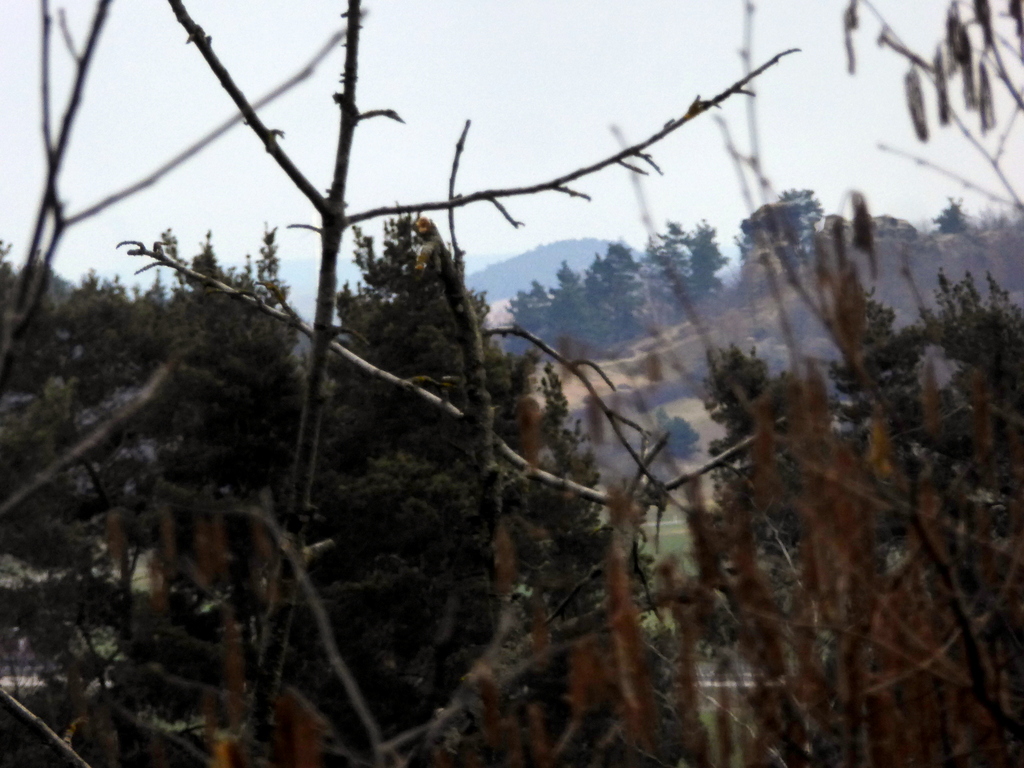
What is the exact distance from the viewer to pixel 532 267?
147m

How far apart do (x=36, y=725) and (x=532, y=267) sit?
5780 inches

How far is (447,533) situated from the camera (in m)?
17.2

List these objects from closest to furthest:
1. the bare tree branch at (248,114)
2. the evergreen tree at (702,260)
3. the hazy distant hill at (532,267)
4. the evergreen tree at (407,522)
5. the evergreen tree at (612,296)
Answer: the bare tree branch at (248,114)
the evergreen tree at (407,522)
the evergreen tree at (702,260)
the evergreen tree at (612,296)
the hazy distant hill at (532,267)

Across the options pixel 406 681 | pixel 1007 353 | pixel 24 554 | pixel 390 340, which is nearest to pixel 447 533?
pixel 406 681

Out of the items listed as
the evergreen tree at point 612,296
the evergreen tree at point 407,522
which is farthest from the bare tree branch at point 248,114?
the evergreen tree at point 612,296

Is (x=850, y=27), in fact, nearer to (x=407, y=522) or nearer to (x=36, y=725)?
(x=36, y=725)

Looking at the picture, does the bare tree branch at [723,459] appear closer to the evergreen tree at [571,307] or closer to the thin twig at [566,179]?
the thin twig at [566,179]

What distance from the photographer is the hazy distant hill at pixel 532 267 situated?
141000mm

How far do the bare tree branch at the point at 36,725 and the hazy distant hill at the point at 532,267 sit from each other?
133 m

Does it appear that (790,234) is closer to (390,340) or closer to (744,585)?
(744,585)

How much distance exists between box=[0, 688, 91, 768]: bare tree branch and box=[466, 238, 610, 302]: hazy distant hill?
133 m

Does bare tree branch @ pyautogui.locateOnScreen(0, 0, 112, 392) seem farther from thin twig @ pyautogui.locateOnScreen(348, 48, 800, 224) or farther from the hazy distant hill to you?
the hazy distant hill

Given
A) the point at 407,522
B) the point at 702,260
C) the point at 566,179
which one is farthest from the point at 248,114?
the point at 702,260

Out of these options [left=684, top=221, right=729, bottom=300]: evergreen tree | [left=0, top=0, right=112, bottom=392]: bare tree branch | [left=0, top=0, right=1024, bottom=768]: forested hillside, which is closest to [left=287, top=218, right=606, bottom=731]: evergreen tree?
[left=0, top=0, right=1024, bottom=768]: forested hillside
